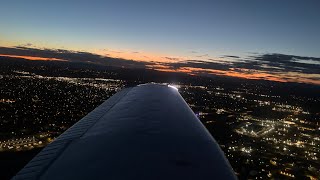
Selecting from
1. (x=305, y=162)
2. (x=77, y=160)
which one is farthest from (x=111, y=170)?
(x=305, y=162)

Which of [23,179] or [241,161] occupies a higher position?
[23,179]

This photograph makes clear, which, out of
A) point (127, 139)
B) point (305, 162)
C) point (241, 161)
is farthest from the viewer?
point (305, 162)

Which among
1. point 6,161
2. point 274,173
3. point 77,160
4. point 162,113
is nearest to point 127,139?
point 77,160

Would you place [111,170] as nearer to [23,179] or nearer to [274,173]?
[23,179]

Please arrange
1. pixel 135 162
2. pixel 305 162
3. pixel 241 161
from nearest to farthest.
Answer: pixel 135 162 → pixel 241 161 → pixel 305 162

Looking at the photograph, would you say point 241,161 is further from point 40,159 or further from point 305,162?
point 40,159

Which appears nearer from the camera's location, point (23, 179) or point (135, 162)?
point (23, 179)
